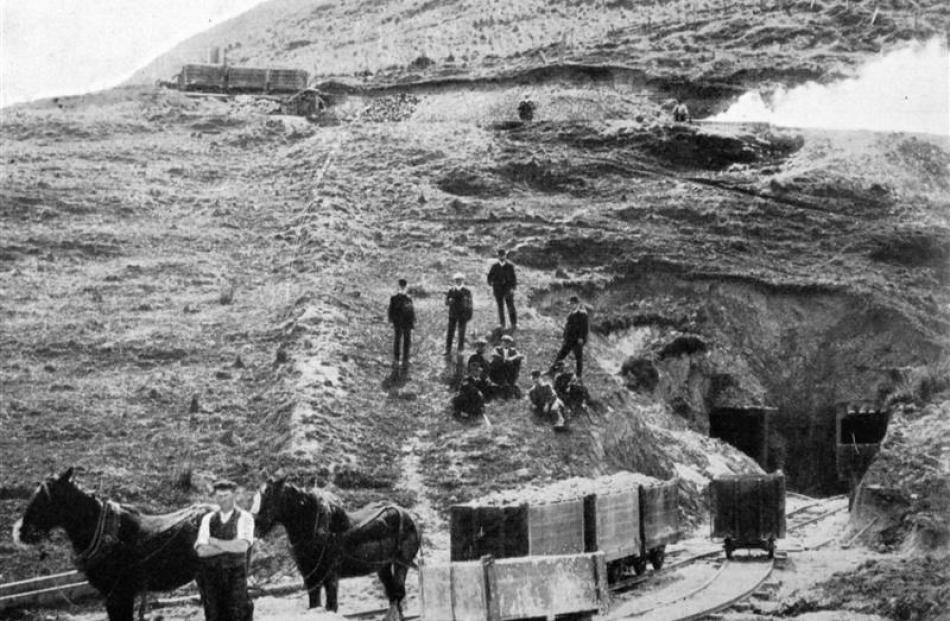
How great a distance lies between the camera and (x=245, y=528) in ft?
41.0

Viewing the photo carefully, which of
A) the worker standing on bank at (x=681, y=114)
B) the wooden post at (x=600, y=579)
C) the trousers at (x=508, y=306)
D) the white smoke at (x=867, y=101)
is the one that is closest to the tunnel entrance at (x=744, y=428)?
the trousers at (x=508, y=306)

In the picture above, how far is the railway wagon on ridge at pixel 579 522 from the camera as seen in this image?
16703mm

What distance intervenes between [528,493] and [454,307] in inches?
384

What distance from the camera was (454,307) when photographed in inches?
1101

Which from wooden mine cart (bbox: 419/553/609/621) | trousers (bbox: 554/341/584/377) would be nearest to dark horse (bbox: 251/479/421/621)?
wooden mine cart (bbox: 419/553/609/621)

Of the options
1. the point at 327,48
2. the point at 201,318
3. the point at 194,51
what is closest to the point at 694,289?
the point at 201,318

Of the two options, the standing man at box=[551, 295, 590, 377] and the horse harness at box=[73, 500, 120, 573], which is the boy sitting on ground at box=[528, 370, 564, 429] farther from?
the horse harness at box=[73, 500, 120, 573]

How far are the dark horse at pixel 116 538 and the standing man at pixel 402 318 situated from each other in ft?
41.0

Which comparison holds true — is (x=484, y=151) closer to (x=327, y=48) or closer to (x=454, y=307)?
(x=454, y=307)

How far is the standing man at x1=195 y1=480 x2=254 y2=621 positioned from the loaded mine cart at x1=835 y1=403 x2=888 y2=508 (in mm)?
18553

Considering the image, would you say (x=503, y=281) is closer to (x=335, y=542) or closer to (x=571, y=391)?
(x=571, y=391)

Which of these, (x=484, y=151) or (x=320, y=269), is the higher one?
(x=484, y=151)

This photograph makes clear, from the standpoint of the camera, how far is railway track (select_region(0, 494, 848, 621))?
1700 cm

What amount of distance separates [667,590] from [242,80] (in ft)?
136
